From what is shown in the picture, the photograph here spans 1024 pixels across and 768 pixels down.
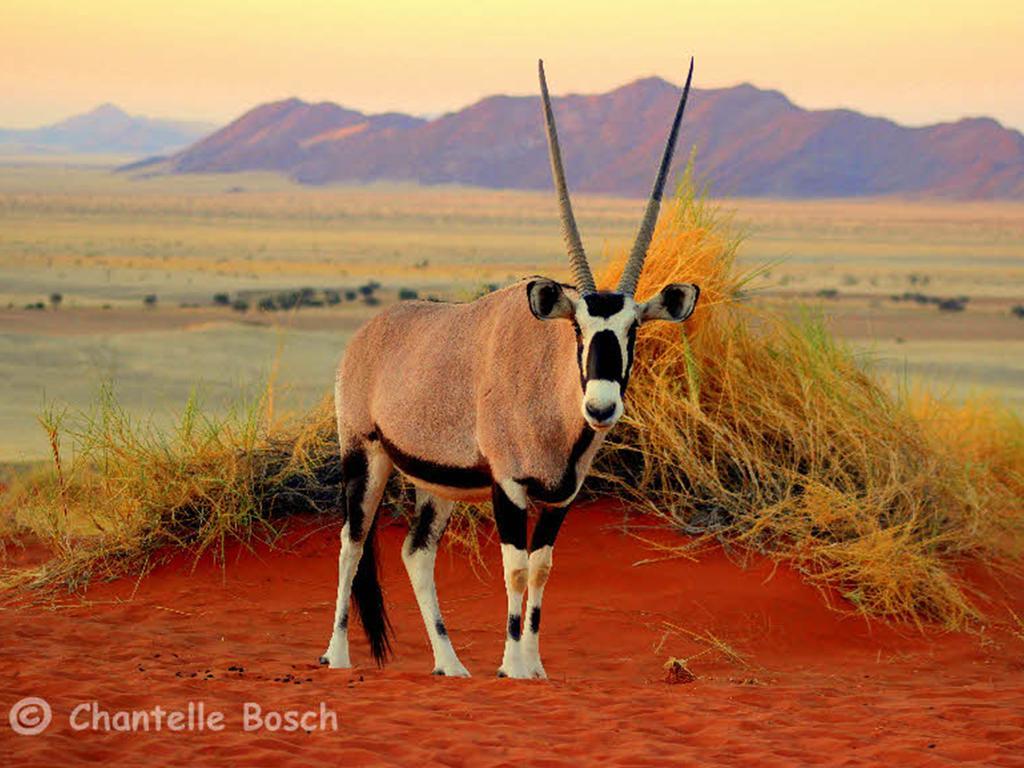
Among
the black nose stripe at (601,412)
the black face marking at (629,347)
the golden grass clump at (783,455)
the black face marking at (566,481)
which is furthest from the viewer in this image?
the golden grass clump at (783,455)

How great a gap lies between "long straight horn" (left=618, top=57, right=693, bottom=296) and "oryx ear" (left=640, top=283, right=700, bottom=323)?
17 centimetres

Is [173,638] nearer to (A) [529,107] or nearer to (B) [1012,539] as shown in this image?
(B) [1012,539]

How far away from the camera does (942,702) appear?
24.4 feet

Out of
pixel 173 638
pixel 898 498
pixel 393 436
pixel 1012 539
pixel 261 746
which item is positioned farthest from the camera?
pixel 1012 539

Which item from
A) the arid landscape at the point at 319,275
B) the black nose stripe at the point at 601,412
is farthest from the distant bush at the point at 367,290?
the black nose stripe at the point at 601,412

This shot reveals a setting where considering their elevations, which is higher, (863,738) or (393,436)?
(393,436)

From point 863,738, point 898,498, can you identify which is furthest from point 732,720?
point 898,498

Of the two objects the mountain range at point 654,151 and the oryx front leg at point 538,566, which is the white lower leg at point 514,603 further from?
the mountain range at point 654,151

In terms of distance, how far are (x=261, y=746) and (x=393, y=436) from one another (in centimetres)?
226

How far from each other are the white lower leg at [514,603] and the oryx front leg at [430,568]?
42 cm

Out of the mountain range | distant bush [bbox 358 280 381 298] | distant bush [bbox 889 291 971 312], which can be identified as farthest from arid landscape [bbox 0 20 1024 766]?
the mountain range

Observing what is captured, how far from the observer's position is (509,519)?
24.2 ft

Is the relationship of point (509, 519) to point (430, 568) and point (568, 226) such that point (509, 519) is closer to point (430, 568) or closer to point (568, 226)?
point (430, 568)

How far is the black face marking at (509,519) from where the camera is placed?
7363 mm
